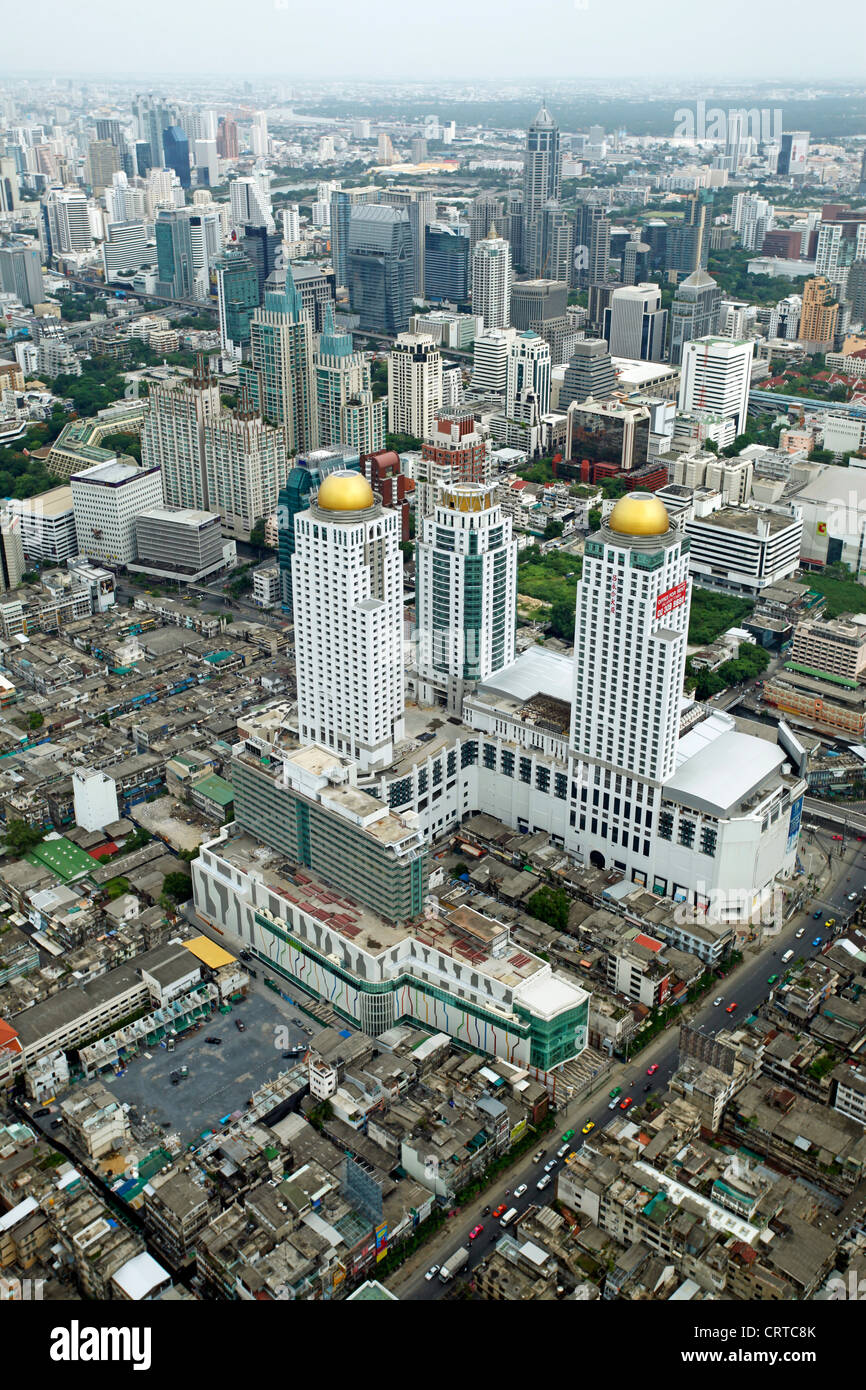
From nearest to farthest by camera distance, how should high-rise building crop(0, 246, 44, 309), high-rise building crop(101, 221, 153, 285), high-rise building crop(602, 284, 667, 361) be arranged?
1. high-rise building crop(602, 284, 667, 361)
2. high-rise building crop(0, 246, 44, 309)
3. high-rise building crop(101, 221, 153, 285)

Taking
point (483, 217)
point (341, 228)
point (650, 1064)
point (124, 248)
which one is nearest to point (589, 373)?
point (341, 228)

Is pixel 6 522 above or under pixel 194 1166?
above

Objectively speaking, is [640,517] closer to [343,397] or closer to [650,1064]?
[650,1064]

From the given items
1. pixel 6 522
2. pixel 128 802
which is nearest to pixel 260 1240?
pixel 128 802

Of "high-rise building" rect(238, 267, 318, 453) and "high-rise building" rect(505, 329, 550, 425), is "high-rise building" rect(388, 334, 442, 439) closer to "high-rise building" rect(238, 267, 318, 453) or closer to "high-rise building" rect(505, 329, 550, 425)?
"high-rise building" rect(505, 329, 550, 425)

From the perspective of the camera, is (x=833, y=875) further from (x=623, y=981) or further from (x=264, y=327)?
(x=264, y=327)

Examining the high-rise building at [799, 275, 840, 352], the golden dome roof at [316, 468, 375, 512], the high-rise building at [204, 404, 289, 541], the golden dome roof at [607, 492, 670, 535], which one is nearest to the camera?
the golden dome roof at [607, 492, 670, 535]

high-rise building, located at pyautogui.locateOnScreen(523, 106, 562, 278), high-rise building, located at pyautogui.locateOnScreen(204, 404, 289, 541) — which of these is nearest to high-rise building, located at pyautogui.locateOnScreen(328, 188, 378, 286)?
high-rise building, located at pyautogui.locateOnScreen(523, 106, 562, 278)
